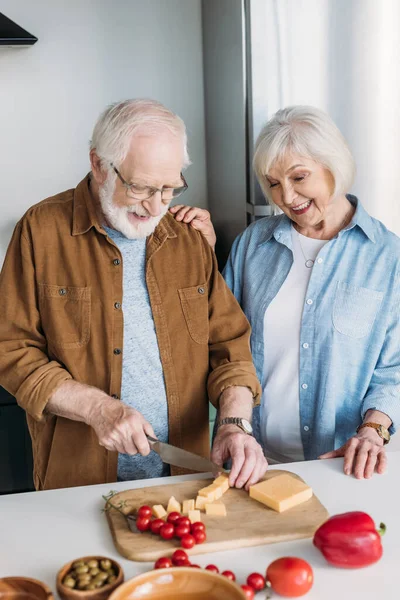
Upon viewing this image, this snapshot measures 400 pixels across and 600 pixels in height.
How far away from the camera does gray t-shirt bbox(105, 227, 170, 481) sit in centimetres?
168

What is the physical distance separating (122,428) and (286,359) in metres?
0.58

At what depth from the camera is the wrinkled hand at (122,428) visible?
144 cm

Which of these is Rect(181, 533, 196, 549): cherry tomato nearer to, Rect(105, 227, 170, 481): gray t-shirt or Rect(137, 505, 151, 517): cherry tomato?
Rect(137, 505, 151, 517): cherry tomato

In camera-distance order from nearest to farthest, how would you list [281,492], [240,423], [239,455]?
[281,492], [239,455], [240,423]

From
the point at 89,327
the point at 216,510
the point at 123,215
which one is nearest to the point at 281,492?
the point at 216,510

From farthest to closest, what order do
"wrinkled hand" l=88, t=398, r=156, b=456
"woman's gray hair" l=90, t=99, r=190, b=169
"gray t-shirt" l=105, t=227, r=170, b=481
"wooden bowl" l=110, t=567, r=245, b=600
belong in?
"gray t-shirt" l=105, t=227, r=170, b=481 → "woman's gray hair" l=90, t=99, r=190, b=169 → "wrinkled hand" l=88, t=398, r=156, b=456 → "wooden bowl" l=110, t=567, r=245, b=600

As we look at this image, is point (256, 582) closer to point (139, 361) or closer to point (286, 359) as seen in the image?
point (139, 361)

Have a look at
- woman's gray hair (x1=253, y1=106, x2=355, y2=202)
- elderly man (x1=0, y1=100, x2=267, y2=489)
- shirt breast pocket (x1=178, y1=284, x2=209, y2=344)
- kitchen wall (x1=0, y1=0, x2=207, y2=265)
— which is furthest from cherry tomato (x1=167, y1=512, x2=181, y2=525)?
kitchen wall (x1=0, y1=0, x2=207, y2=265)

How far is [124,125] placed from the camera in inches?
61.4

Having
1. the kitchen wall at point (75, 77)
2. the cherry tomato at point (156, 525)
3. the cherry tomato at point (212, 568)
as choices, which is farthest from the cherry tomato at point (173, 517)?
the kitchen wall at point (75, 77)

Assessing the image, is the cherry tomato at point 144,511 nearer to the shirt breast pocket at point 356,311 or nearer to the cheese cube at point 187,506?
the cheese cube at point 187,506

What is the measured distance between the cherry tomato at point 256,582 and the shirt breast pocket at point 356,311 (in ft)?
2.70

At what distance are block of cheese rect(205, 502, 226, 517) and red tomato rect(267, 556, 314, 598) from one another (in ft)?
0.74

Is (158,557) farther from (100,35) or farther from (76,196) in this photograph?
(100,35)
